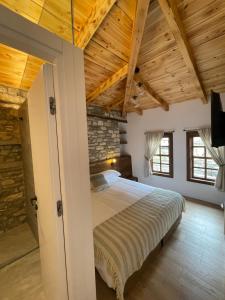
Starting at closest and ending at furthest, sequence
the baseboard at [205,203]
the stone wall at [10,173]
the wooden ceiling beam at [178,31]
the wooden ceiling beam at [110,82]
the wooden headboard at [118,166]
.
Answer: the wooden ceiling beam at [178,31] → the stone wall at [10,173] → the wooden ceiling beam at [110,82] → the baseboard at [205,203] → the wooden headboard at [118,166]

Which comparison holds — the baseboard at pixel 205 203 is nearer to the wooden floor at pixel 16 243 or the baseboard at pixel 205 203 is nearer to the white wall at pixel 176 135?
the white wall at pixel 176 135

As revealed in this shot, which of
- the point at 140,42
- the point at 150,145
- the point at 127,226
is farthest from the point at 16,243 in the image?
the point at 150,145

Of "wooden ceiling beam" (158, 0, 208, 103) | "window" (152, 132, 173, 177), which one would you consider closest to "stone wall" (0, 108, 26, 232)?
"wooden ceiling beam" (158, 0, 208, 103)

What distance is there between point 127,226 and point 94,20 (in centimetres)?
265

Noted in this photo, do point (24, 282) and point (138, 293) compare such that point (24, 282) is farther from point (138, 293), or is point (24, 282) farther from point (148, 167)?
point (148, 167)

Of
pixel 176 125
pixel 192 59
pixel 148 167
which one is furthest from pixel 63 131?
pixel 148 167

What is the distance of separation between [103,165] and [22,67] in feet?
9.69

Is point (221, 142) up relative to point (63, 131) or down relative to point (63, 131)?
down

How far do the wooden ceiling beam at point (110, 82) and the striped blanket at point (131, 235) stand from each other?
244cm

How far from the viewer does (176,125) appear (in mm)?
4184

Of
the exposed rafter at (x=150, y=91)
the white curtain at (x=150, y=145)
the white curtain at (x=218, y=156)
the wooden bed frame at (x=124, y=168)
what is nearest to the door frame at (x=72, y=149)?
the wooden bed frame at (x=124, y=168)

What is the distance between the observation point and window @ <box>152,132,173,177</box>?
14.5 ft

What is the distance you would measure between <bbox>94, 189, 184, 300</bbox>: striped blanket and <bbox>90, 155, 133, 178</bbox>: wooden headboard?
1854mm

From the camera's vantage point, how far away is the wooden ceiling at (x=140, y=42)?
1.73 meters
